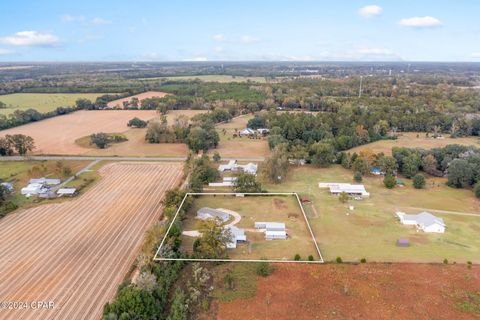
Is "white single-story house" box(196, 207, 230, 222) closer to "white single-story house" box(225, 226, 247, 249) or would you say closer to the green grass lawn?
"white single-story house" box(225, 226, 247, 249)

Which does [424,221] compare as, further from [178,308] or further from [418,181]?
[178,308]

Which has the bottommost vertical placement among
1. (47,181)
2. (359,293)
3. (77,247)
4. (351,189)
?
(359,293)

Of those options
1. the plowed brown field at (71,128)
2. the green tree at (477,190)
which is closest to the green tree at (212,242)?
the green tree at (477,190)

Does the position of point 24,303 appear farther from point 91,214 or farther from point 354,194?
point 354,194

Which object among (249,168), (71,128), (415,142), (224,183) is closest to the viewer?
(224,183)

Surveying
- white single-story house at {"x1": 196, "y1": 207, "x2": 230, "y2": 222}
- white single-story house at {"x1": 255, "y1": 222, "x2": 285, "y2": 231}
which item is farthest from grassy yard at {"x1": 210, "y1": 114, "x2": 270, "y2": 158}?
white single-story house at {"x1": 255, "y1": 222, "x2": 285, "y2": 231}

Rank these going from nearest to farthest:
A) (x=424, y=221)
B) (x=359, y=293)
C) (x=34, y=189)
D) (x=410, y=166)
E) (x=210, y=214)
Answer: (x=359, y=293) < (x=424, y=221) < (x=210, y=214) < (x=34, y=189) < (x=410, y=166)

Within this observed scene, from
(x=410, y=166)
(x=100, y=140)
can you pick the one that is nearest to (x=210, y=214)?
(x=410, y=166)

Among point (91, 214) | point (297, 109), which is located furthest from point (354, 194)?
point (297, 109)
